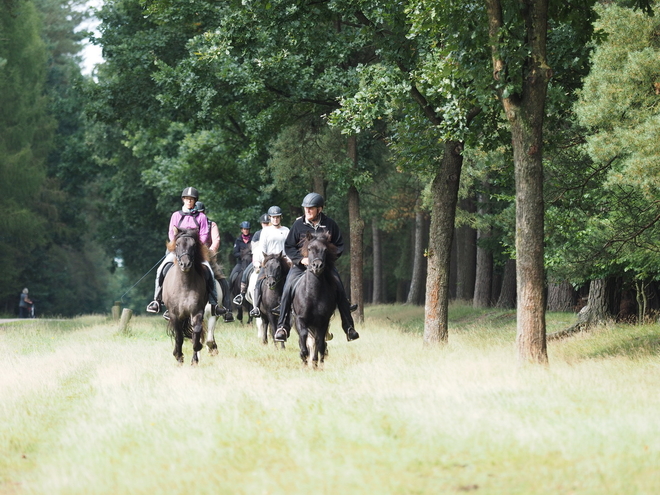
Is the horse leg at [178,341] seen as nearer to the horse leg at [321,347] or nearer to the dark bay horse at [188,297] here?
the dark bay horse at [188,297]

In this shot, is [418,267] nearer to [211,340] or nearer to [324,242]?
[211,340]

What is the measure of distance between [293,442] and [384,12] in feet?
36.2

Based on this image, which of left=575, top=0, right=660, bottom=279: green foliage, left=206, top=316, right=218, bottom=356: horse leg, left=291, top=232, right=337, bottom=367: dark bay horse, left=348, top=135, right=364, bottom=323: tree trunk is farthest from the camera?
left=348, top=135, right=364, bottom=323: tree trunk

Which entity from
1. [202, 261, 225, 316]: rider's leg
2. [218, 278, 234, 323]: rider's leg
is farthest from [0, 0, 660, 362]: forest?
[202, 261, 225, 316]: rider's leg

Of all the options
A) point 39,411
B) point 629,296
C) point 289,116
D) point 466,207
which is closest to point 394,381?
point 39,411

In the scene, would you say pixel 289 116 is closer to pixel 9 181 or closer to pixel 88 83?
pixel 88 83

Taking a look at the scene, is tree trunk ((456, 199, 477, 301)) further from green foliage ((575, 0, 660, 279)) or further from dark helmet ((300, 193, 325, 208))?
dark helmet ((300, 193, 325, 208))

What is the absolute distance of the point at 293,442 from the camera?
27.9 ft

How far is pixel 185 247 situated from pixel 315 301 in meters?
2.30

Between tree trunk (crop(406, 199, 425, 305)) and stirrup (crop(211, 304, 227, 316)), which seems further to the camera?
tree trunk (crop(406, 199, 425, 305))

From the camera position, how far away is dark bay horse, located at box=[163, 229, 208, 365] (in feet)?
50.6

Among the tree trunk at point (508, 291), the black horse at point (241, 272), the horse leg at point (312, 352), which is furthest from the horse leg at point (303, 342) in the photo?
the tree trunk at point (508, 291)

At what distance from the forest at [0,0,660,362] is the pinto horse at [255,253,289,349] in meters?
2.84

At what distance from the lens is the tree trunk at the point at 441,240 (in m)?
17.9
